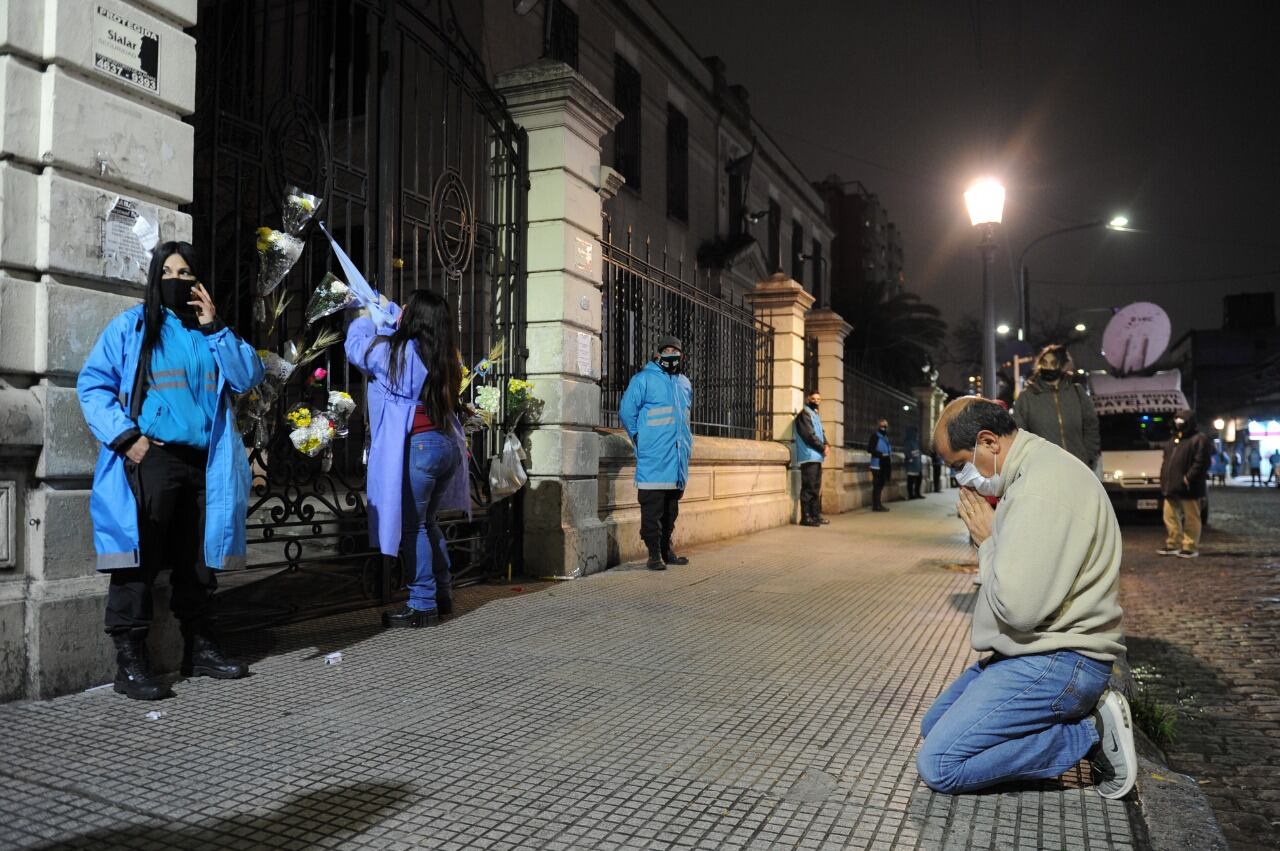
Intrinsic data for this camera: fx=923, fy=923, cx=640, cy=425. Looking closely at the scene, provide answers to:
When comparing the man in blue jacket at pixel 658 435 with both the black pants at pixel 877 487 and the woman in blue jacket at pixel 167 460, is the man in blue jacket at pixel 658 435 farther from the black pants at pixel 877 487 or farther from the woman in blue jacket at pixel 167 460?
the black pants at pixel 877 487

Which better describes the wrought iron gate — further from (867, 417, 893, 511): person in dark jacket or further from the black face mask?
(867, 417, 893, 511): person in dark jacket

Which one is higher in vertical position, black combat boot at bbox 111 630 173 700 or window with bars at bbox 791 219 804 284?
window with bars at bbox 791 219 804 284

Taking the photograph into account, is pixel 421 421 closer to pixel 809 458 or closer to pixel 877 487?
pixel 809 458

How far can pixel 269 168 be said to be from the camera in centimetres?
546

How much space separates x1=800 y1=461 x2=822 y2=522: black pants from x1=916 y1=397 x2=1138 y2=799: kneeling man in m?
10.7

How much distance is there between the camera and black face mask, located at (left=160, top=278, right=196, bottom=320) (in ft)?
13.4

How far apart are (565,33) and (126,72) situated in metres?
12.5

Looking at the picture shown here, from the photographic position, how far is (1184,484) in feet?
36.8

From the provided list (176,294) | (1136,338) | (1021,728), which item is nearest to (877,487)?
(1136,338)

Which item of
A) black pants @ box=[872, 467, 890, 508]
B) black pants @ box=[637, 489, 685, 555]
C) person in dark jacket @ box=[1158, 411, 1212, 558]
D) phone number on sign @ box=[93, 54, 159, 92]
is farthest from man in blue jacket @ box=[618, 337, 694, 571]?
black pants @ box=[872, 467, 890, 508]

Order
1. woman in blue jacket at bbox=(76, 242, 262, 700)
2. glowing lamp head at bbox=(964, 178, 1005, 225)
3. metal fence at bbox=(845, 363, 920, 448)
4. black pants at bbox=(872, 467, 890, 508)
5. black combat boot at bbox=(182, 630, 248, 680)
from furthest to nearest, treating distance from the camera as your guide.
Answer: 1. metal fence at bbox=(845, 363, 920, 448)
2. black pants at bbox=(872, 467, 890, 508)
3. glowing lamp head at bbox=(964, 178, 1005, 225)
4. black combat boot at bbox=(182, 630, 248, 680)
5. woman in blue jacket at bbox=(76, 242, 262, 700)

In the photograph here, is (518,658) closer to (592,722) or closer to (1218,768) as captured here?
(592,722)

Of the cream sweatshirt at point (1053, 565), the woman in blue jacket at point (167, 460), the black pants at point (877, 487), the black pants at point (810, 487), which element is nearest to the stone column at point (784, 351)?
the black pants at point (810, 487)

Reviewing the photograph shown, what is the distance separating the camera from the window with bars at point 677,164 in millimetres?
20609
